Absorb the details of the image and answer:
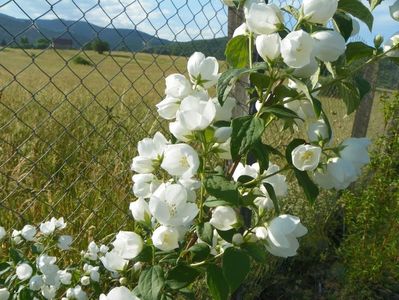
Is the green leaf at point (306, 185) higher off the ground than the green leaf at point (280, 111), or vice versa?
the green leaf at point (280, 111)

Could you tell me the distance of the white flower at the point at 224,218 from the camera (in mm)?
849

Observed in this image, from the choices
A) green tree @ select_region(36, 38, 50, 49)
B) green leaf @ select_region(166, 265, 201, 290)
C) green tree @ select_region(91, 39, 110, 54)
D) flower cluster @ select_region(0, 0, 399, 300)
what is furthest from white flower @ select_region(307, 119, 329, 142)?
green tree @ select_region(91, 39, 110, 54)

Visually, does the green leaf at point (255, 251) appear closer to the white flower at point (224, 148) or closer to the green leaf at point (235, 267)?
the green leaf at point (235, 267)

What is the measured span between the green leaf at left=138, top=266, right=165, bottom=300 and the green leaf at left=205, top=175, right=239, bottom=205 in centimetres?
16

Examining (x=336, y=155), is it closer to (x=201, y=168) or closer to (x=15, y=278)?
(x=201, y=168)

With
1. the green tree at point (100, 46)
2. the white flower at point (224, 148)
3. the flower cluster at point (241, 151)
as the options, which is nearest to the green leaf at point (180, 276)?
the flower cluster at point (241, 151)

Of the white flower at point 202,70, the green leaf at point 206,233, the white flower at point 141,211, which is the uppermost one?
the white flower at point 202,70

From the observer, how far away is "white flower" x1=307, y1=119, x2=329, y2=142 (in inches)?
33.9

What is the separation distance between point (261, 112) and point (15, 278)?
0.81 meters

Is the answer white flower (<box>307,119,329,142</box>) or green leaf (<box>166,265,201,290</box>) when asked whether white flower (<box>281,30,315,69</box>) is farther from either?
green leaf (<box>166,265,201,290</box>)

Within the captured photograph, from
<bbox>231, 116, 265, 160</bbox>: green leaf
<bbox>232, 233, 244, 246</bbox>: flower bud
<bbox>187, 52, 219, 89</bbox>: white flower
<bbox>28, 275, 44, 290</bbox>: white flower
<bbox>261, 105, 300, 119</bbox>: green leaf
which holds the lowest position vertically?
<bbox>28, 275, 44, 290</bbox>: white flower

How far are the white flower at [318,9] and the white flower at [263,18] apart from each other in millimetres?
47

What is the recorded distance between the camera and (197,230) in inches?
34.7

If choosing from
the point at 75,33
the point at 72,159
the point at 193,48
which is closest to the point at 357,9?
the point at 75,33
